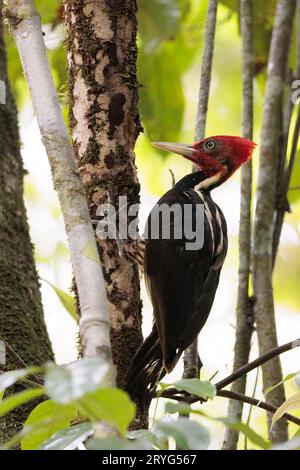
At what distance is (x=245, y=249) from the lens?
3.58 meters

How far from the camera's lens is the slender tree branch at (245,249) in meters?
3.27

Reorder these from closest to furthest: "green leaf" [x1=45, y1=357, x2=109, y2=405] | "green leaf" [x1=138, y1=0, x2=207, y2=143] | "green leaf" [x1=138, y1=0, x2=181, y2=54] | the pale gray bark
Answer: "green leaf" [x1=45, y1=357, x2=109, y2=405], the pale gray bark, "green leaf" [x1=138, y1=0, x2=181, y2=54], "green leaf" [x1=138, y1=0, x2=207, y2=143]

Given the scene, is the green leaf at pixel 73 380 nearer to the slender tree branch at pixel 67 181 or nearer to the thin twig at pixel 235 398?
the slender tree branch at pixel 67 181

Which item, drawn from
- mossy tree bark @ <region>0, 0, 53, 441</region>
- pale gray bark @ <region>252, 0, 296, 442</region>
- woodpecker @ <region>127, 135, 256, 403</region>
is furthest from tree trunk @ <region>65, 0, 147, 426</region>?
pale gray bark @ <region>252, 0, 296, 442</region>

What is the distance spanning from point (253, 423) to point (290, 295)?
2.83 feet

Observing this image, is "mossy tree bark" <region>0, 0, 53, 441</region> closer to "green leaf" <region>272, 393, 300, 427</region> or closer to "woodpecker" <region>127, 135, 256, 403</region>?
"woodpecker" <region>127, 135, 256, 403</region>

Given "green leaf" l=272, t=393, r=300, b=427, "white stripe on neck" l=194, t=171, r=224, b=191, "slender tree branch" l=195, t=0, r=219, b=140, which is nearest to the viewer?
"green leaf" l=272, t=393, r=300, b=427

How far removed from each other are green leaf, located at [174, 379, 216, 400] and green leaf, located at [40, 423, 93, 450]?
233 mm

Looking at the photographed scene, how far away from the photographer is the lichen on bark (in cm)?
254

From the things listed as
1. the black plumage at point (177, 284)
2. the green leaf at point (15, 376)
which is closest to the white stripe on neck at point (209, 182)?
the black plumage at point (177, 284)

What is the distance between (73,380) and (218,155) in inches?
101

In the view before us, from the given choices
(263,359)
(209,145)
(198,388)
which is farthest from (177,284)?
(198,388)
